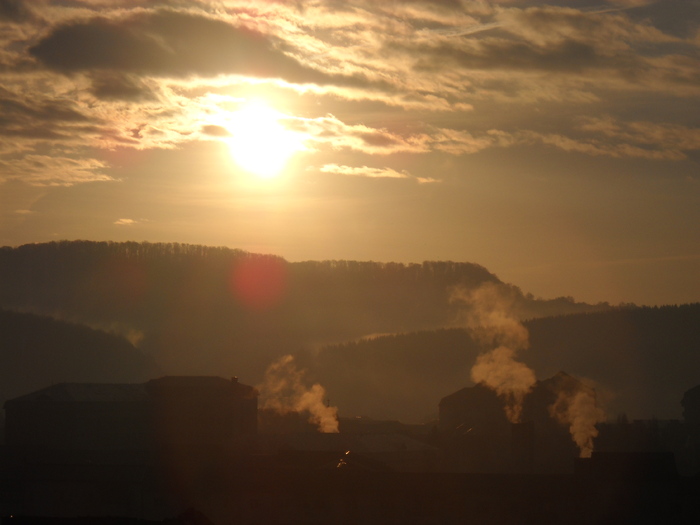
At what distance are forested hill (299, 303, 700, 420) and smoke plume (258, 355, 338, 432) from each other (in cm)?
383

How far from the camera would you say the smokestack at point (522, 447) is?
5206cm

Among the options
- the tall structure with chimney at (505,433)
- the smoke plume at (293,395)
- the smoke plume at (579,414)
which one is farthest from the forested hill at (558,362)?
the tall structure with chimney at (505,433)

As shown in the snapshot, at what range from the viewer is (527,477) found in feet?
119

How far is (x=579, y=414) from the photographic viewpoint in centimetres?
5872

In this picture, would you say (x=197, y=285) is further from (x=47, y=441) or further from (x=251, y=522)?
(x=251, y=522)

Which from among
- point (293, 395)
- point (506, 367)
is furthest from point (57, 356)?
point (506, 367)

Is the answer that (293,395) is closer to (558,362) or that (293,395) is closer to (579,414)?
(558,362)

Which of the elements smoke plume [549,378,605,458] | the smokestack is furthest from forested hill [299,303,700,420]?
the smokestack

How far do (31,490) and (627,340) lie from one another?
319 feet

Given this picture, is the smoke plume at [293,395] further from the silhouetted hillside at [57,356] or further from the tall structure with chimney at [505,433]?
the silhouetted hillside at [57,356]

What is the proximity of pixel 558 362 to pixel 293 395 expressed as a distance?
40.9 meters

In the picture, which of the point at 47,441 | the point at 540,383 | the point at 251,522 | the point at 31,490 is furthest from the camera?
the point at 540,383

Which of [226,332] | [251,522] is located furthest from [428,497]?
[226,332]

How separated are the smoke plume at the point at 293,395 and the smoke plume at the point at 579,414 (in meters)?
15.6
